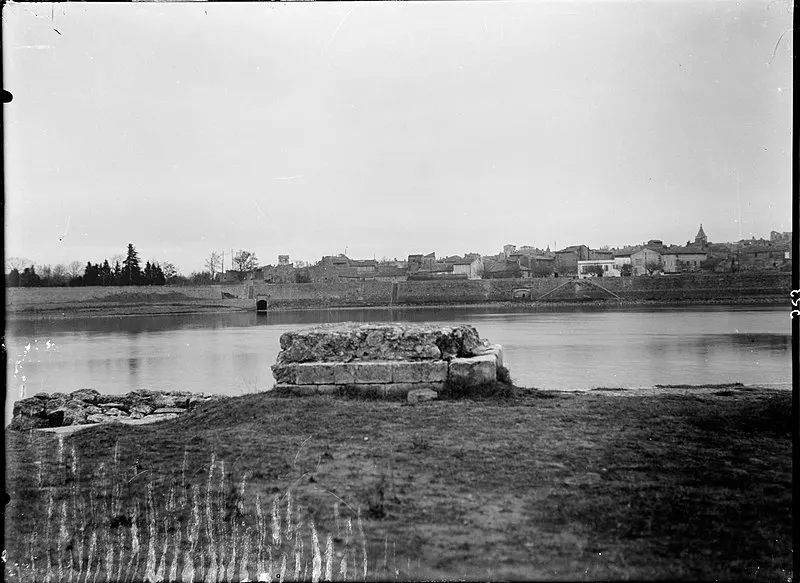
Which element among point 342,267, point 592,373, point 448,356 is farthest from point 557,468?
point 342,267

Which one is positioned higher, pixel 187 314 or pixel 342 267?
pixel 342 267

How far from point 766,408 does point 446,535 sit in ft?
12.3

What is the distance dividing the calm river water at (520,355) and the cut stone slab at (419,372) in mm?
3697

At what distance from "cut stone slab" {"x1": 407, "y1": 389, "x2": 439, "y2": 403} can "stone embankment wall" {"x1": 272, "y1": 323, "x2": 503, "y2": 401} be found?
99 millimetres

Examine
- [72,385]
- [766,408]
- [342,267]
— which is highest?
[342,267]

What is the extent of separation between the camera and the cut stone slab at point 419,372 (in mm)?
7277

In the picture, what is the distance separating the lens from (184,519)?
354 centimetres

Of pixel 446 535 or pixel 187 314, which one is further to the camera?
pixel 187 314

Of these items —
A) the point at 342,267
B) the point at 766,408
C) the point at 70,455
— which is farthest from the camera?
the point at 342,267

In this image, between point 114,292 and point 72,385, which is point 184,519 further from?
point 114,292

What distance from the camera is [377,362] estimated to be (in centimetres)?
736

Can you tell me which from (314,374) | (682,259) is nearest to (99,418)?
(314,374)

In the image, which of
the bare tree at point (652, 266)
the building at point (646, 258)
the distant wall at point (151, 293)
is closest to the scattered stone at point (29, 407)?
the distant wall at point (151, 293)

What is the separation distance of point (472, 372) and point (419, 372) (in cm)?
64
